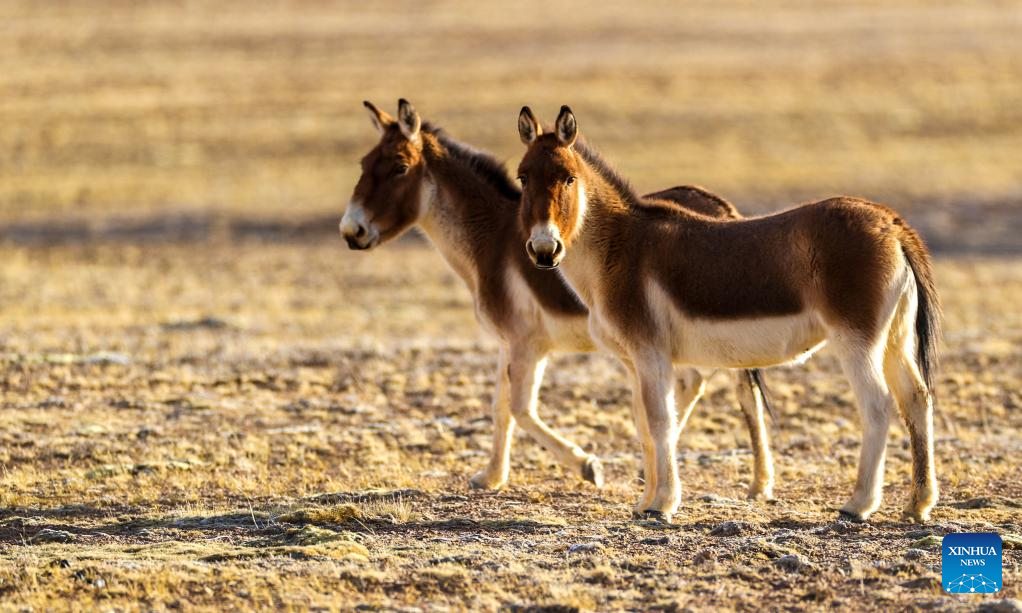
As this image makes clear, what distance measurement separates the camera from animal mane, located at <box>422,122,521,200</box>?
12781mm

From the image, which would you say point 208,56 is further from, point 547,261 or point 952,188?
point 547,261

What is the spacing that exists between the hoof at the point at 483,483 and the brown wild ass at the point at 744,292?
1816 millimetres

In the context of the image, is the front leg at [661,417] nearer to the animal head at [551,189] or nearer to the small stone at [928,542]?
the animal head at [551,189]

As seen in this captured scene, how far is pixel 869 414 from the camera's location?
397 inches

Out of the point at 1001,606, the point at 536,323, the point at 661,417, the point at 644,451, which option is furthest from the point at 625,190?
the point at 1001,606

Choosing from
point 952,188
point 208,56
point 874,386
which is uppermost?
point 208,56

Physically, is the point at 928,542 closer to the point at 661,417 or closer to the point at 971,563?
the point at 971,563

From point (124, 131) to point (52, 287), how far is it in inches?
975

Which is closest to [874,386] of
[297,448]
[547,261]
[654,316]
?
[654,316]

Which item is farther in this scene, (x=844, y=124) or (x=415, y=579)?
(x=844, y=124)

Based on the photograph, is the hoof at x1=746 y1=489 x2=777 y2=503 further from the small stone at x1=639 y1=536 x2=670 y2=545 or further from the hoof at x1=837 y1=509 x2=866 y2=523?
the small stone at x1=639 y1=536 x2=670 y2=545

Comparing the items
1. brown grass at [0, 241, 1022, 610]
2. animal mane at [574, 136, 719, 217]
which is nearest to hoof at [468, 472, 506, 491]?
brown grass at [0, 241, 1022, 610]

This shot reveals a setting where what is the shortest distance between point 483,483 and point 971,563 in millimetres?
4699

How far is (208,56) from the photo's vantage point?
68.3 metres
